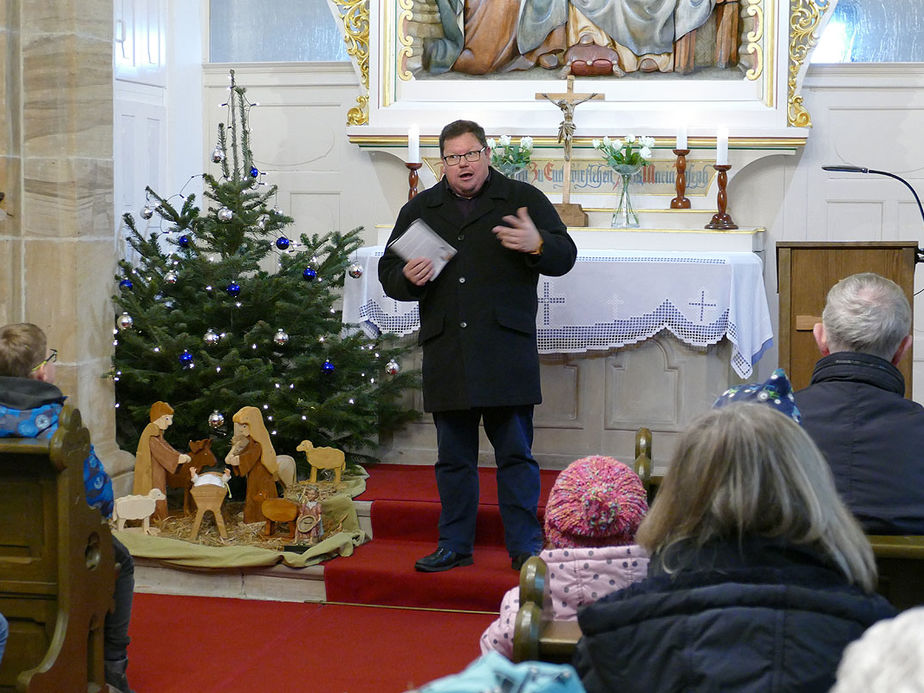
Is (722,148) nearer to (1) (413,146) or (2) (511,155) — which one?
(2) (511,155)

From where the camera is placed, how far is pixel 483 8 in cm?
728

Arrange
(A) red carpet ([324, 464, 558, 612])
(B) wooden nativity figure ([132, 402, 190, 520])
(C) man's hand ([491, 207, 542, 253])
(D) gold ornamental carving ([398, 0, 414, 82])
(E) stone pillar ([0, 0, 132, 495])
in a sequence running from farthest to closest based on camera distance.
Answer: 1. (D) gold ornamental carving ([398, 0, 414, 82])
2. (E) stone pillar ([0, 0, 132, 495])
3. (B) wooden nativity figure ([132, 402, 190, 520])
4. (A) red carpet ([324, 464, 558, 612])
5. (C) man's hand ([491, 207, 542, 253])

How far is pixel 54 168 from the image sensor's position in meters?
5.85

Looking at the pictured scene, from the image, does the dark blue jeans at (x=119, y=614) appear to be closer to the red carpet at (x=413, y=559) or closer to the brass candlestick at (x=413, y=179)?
the red carpet at (x=413, y=559)

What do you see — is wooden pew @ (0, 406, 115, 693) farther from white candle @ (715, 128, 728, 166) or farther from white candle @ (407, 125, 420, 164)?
white candle @ (715, 128, 728, 166)

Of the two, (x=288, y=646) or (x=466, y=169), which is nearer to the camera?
(x=288, y=646)

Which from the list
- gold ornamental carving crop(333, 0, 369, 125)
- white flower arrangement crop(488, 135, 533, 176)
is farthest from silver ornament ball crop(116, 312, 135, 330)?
white flower arrangement crop(488, 135, 533, 176)

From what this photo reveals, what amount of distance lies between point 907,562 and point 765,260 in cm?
436

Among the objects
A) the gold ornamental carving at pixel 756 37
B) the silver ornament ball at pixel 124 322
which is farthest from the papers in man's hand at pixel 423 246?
the gold ornamental carving at pixel 756 37

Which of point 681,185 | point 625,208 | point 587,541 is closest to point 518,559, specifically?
point 587,541

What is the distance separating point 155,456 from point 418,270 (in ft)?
5.39

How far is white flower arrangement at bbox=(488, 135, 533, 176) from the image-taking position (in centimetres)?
677

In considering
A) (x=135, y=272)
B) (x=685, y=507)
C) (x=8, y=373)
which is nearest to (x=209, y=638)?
(x=8, y=373)

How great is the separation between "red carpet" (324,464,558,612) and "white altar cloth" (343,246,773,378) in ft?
2.61
